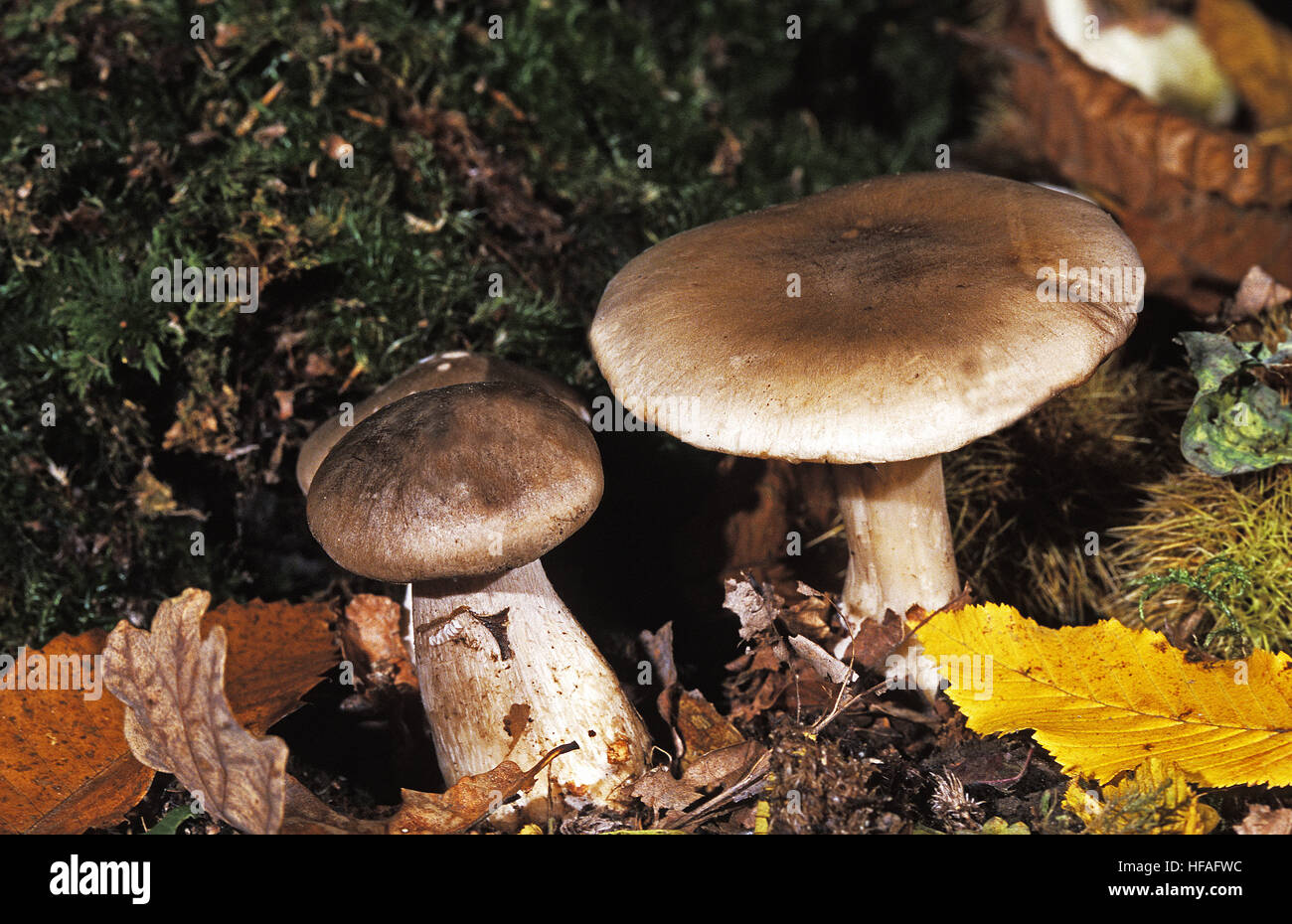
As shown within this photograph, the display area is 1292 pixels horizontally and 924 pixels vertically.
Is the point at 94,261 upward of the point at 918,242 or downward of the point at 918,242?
downward

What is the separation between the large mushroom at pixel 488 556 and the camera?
2.32 meters

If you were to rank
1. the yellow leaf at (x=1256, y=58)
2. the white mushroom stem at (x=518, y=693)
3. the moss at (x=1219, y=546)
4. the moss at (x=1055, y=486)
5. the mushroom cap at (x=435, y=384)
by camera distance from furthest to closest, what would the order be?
the yellow leaf at (x=1256, y=58) → the moss at (x=1055, y=486) → the mushroom cap at (x=435, y=384) → the moss at (x=1219, y=546) → the white mushroom stem at (x=518, y=693)

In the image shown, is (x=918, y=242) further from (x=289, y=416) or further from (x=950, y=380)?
(x=289, y=416)

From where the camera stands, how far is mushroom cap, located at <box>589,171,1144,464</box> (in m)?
2.16

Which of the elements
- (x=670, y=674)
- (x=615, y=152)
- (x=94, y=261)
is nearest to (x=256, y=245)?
(x=94, y=261)

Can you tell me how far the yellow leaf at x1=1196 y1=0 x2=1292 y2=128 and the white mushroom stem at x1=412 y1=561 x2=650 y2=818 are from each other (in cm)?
481

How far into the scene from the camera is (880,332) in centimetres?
230

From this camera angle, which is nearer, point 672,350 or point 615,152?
point 672,350

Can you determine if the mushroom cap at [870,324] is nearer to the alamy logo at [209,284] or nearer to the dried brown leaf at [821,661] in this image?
the dried brown leaf at [821,661]

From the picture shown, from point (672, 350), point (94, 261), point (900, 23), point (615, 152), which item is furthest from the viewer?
point (900, 23)

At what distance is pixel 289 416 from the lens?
327 centimetres

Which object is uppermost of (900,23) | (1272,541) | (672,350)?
(900,23)

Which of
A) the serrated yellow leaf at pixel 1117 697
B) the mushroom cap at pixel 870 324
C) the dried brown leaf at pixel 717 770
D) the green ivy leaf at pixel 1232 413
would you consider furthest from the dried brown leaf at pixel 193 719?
the green ivy leaf at pixel 1232 413
